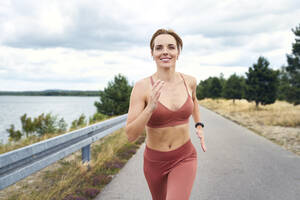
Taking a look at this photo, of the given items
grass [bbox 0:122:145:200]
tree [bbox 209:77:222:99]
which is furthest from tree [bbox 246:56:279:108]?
tree [bbox 209:77:222:99]

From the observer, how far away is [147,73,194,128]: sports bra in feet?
7.20

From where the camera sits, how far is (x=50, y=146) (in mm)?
3713

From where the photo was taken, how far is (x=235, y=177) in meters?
5.19

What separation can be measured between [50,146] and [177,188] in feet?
7.61

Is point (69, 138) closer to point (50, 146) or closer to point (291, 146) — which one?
point (50, 146)

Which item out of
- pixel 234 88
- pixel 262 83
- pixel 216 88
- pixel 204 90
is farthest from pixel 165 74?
pixel 204 90

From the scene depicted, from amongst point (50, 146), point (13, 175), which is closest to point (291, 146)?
point (50, 146)

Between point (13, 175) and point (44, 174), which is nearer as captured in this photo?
point (13, 175)

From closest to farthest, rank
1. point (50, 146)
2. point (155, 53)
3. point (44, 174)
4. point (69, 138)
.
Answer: point (155, 53), point (50, 146), point (69, 138), point (44, 174)

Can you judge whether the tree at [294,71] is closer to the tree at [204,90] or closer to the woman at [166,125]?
the woman at [166,125]

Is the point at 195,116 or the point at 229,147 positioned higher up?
the point at 195,116

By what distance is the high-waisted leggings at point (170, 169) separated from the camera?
218 cm

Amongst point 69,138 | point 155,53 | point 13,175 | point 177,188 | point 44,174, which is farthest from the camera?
point 44,174

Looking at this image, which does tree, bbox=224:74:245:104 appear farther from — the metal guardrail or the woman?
the woman
